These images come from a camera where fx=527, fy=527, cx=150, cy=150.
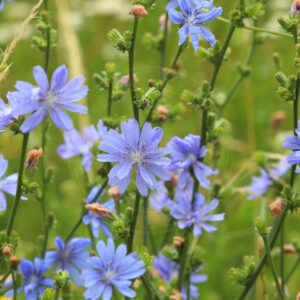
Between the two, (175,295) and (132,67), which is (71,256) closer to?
(175,295)

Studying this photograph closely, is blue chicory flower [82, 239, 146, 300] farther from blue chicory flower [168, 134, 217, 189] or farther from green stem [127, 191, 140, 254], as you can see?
blue chicory flower [168, 134, 217, 189]

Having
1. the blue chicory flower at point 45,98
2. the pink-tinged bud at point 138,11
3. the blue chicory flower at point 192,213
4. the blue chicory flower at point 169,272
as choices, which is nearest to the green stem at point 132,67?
the pink-tinged bud at point 138,11

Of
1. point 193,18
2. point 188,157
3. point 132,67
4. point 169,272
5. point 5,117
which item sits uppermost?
point 193,18

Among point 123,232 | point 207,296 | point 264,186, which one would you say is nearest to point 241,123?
point 207,296

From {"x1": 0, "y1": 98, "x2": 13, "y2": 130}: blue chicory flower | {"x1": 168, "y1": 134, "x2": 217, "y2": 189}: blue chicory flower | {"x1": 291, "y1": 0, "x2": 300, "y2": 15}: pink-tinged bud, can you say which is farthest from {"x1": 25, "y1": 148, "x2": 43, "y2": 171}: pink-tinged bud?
{"x1": 291, "y1": 0, "x2": 300, "y2": 15}: pink-tinged bud

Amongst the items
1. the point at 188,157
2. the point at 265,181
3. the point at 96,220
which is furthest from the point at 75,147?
the point at 265,181
